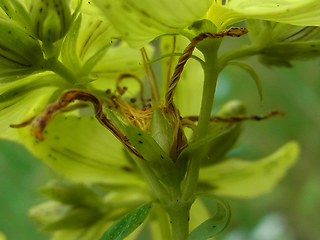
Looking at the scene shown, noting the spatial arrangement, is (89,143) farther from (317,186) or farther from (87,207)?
(317,186)

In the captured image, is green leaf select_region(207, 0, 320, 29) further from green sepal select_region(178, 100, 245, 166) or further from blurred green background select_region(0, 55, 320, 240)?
blurred green background select_region(0, 55, 320, 240)

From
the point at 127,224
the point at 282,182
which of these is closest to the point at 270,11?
the point at 127,224

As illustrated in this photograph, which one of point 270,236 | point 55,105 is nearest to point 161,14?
point 55,105

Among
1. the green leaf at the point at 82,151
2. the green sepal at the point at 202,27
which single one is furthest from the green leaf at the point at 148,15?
the green leaf at the point at 82,151

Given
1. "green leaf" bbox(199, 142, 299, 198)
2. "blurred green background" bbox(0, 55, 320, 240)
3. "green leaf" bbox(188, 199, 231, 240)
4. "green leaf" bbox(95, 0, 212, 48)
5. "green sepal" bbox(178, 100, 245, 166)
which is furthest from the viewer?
"blurred green background" bbox(0, 55, 320, 240)

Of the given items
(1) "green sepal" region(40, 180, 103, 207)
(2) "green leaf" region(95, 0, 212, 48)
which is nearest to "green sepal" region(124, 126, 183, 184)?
(2) "green leaf" region(95, 0, 212, 48)

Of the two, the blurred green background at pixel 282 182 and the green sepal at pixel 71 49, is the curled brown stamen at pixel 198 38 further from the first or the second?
the blurred green background at pixel 282 182

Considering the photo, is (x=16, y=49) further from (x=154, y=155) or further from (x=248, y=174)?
(x=248, y=174)
